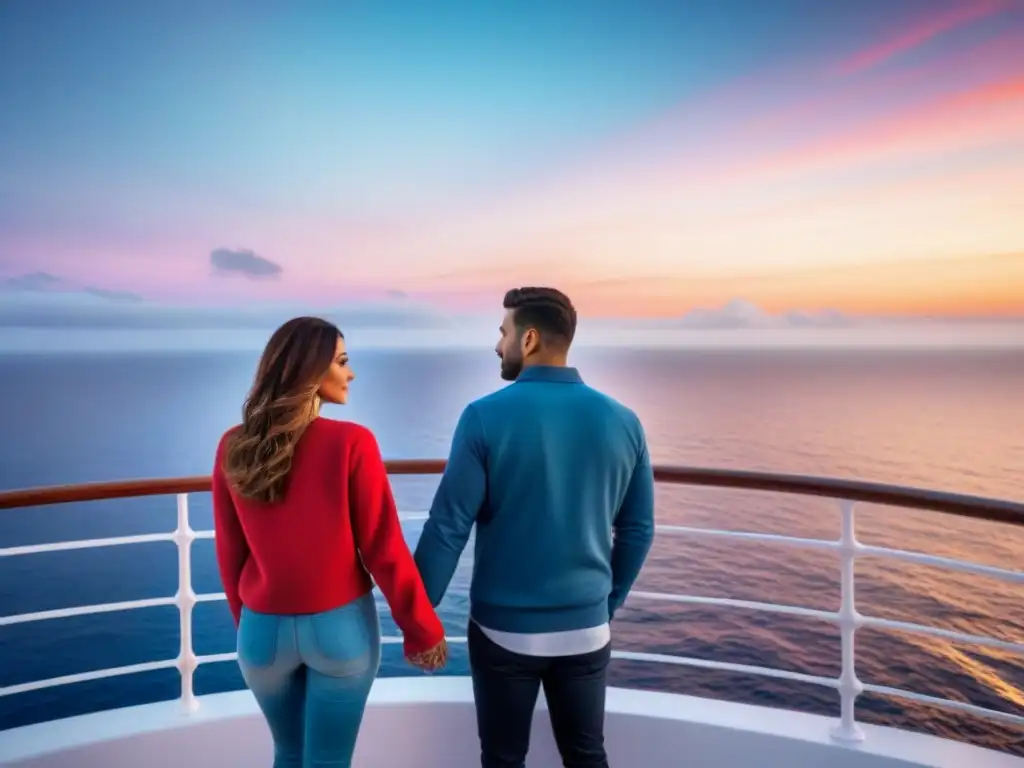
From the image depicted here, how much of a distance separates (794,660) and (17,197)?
174 ft

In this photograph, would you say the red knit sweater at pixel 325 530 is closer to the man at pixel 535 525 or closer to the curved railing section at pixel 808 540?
the man at pixel 535 525

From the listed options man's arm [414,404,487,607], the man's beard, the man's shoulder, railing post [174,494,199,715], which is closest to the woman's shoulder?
man's arm [414,404,487,607]

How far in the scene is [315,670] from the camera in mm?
1210

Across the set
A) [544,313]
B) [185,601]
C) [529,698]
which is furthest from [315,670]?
[185,601]

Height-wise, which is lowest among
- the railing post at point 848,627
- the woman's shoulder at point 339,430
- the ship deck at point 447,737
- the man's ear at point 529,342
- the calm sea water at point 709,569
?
the calm sea water at point 709,569

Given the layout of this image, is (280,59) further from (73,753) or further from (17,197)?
(73,753)

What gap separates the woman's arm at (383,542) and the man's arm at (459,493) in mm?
48

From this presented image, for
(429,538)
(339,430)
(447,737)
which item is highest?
(339,430)

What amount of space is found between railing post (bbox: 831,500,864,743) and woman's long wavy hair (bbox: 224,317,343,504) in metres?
1.23

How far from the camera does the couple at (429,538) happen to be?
1.16 metres

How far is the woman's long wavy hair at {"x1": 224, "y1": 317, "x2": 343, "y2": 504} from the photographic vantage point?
1.13 m

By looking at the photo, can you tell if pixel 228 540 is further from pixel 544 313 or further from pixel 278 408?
pixel 544 313

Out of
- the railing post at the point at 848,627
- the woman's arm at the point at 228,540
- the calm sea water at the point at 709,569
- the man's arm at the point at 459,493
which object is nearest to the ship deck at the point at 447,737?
the railing post at the point at 848,627

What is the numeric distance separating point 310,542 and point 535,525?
1.13 feet
